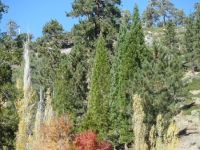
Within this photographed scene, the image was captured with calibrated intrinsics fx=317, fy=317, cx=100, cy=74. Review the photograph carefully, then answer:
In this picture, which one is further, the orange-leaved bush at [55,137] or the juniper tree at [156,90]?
the juniper tree at [156,90]

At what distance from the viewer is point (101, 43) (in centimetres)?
3444

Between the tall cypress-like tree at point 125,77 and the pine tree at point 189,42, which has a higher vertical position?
the pine tree at point 189,42

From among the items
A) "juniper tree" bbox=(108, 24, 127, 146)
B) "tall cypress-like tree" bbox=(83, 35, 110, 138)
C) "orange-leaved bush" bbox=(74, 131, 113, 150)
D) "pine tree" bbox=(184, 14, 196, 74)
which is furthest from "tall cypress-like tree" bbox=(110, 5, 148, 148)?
"pine tree" bbox=(184, 14, 196, 74)

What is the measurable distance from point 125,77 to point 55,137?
9723 millimetres

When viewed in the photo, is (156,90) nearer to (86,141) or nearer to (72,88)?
(86,141)

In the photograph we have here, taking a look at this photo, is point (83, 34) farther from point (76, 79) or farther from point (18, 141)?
point (18, 141)

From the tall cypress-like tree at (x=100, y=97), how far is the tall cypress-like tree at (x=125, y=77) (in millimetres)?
1213

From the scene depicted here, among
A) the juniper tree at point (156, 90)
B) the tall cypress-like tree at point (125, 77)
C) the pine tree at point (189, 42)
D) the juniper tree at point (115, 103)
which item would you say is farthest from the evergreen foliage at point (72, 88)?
the pine tree at point (189, 42)

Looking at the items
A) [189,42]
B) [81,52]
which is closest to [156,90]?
[81,52]

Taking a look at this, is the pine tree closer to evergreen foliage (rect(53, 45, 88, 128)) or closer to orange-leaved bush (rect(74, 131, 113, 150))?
evergreen foliage (rect(53, 45, 88, 128))

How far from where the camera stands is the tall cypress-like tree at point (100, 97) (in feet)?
99.9

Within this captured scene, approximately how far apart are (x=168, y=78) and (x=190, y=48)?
30.3 meters

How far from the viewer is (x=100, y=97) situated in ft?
106

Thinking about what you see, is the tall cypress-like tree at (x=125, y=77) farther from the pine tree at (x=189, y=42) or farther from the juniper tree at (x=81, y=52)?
the pine tree at (x=189, y=42)
